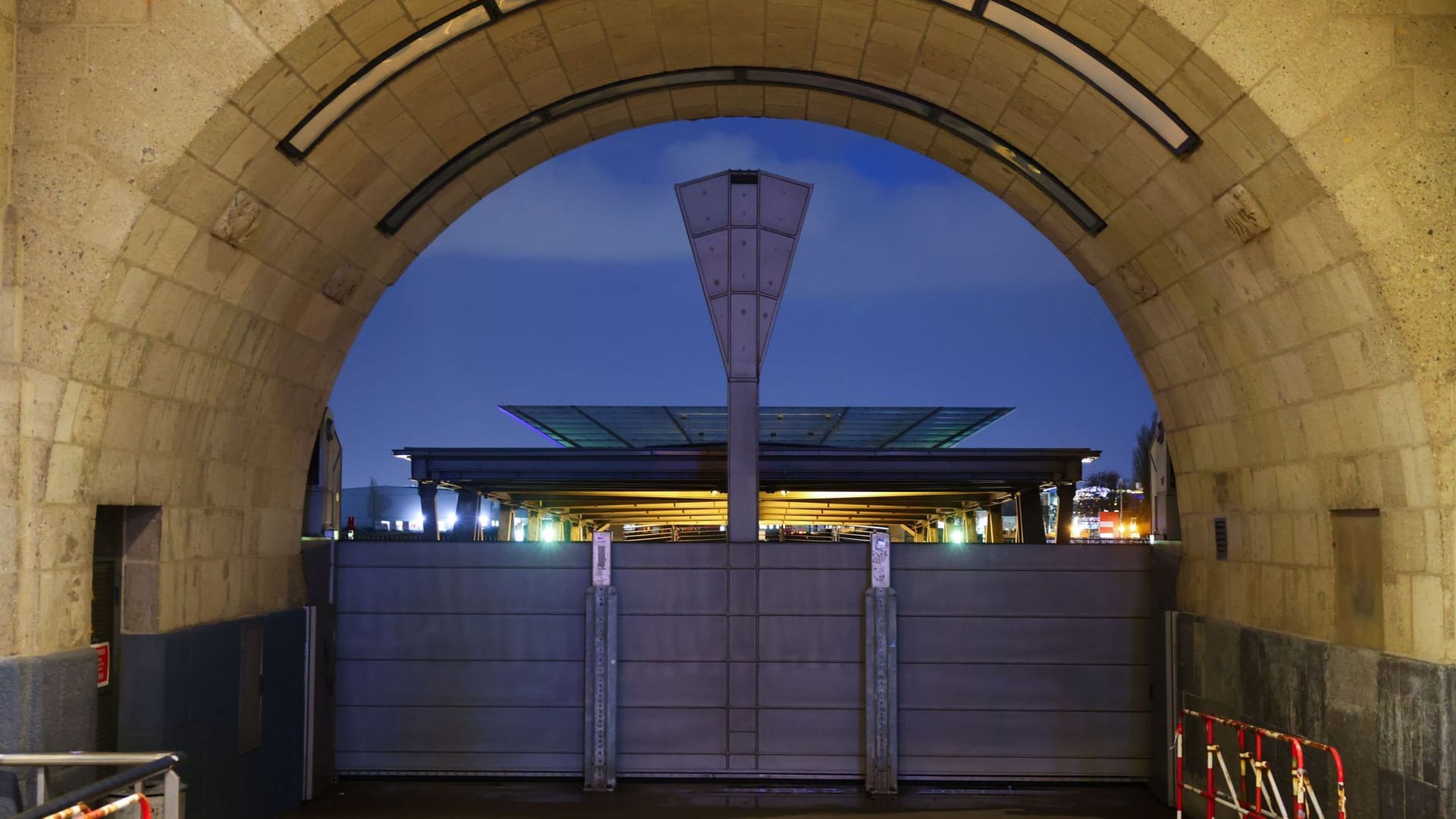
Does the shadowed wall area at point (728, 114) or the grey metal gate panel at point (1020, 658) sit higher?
the shadowed wall area at point (728, 114)

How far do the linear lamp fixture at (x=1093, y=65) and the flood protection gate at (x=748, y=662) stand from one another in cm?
646

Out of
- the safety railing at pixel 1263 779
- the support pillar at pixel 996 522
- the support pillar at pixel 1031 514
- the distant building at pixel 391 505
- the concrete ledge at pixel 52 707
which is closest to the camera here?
the concrete ledge at pixel 52 707

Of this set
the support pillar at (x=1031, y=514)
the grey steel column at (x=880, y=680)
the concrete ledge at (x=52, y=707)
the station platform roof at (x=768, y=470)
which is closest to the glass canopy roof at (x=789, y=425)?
the station platform roof at (x=768, y=470)

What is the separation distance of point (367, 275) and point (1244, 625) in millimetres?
9470

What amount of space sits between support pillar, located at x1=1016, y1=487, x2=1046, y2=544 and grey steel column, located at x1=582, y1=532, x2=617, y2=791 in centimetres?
2243

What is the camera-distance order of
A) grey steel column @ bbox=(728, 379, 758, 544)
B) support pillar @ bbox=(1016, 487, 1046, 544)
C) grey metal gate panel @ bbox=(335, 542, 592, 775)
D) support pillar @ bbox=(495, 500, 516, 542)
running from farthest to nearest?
support pillar @ bbox=(495, 500, 516, 542) < support pillar @ bbox=(1016, 487, 1046, 544) < grey metal gate panel @ bbox=(335, 542, 592, 775) < grey steel column @ bbox=(728, 379, 758, 544)

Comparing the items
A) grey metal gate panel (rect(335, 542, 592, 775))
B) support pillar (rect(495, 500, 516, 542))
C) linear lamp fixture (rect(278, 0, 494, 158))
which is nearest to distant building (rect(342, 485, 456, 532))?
support pillar (rect(495, 500, 516, 542))

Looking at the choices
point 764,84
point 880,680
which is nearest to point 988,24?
point 764,84

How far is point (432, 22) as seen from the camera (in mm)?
9680

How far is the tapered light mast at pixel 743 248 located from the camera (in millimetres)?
15117

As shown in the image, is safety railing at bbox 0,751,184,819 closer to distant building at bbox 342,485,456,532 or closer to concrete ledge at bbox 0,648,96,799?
concrete ledge at bbox 0,648,96,799

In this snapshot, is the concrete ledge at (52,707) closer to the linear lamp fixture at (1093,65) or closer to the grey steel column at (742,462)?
the grey steel column at (742,462)

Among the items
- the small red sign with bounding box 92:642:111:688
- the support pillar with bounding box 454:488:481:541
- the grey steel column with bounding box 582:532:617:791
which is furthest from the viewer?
the support pillar with bounding box 454:488:481:541

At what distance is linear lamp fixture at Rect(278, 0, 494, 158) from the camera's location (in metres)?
9.70
